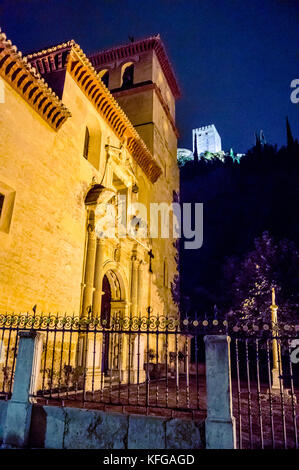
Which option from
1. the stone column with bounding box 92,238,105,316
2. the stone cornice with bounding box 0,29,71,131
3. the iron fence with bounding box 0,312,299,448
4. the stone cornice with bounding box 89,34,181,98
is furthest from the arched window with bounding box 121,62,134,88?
the iron fence with bounding box 0,312,299,448

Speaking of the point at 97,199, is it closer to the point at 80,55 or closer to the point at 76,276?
the point at 76,276

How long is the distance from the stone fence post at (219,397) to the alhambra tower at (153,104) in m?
12.2

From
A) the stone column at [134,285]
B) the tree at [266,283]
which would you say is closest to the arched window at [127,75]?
the stone column at [134,285]

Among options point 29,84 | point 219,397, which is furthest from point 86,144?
point 219,397

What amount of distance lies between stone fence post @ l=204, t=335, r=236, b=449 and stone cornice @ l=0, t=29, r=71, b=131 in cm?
798

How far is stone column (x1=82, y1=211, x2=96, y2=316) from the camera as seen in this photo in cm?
1062

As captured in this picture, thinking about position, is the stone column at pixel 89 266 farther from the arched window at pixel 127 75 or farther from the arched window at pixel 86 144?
the arched window at pixel 127 75

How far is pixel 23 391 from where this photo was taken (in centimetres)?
537

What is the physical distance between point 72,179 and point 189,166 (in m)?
45.0

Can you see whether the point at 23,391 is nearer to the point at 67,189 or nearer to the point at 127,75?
the point at 67,189

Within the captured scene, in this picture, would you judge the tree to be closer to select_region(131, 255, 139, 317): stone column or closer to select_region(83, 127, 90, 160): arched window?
select_region(131, 255, 139, 317): stone column

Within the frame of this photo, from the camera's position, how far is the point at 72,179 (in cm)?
1067

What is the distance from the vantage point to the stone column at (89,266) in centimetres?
1062

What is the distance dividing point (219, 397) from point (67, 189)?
7721mm
